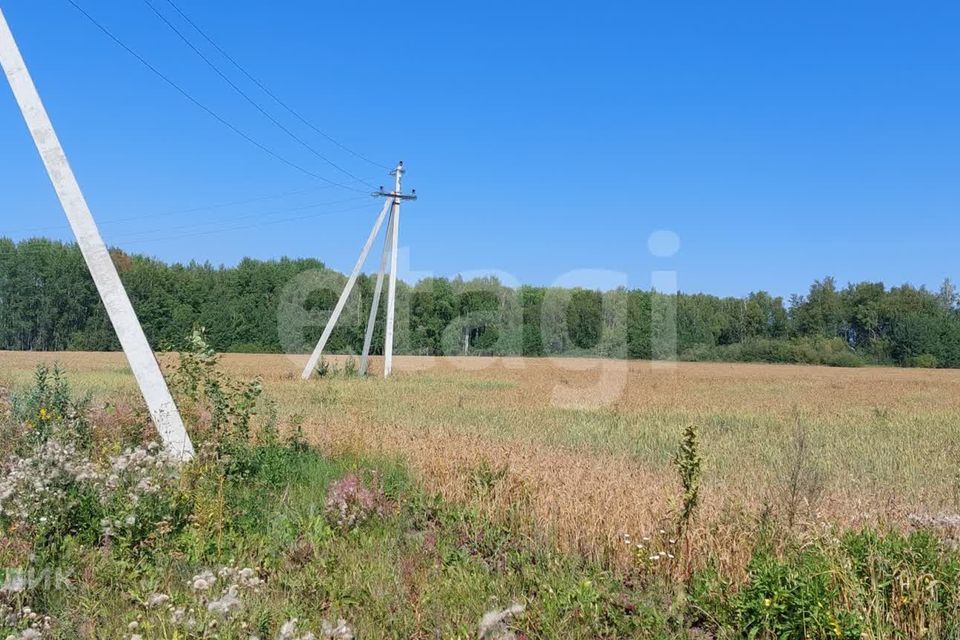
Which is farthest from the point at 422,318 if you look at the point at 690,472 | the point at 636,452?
the point at 690,472

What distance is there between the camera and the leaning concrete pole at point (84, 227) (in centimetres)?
731

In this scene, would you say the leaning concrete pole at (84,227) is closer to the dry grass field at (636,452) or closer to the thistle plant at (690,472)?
the dry grass field at (636,452)

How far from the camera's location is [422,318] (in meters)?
60.4

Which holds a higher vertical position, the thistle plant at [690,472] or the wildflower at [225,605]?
the thistle plant at [690,472]

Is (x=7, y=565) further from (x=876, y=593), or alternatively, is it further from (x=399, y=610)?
(x=876, y=593)

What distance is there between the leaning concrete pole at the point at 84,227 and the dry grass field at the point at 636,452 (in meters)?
2.02

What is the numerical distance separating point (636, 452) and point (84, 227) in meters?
8.01

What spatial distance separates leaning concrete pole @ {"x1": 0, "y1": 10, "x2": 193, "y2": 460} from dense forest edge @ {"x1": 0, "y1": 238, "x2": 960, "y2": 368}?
4221cm

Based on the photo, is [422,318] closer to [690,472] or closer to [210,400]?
[210,400]

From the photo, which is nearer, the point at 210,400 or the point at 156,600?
the point at 156,600

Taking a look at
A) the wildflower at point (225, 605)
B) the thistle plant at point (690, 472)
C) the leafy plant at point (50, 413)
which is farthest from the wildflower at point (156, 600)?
the leafy plant at point (50, 413)

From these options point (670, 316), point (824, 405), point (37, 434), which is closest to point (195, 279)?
point (670, 316)

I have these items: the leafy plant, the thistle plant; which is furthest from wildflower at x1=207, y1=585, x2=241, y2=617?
the leafy plant

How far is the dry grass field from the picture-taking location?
19.0ft
